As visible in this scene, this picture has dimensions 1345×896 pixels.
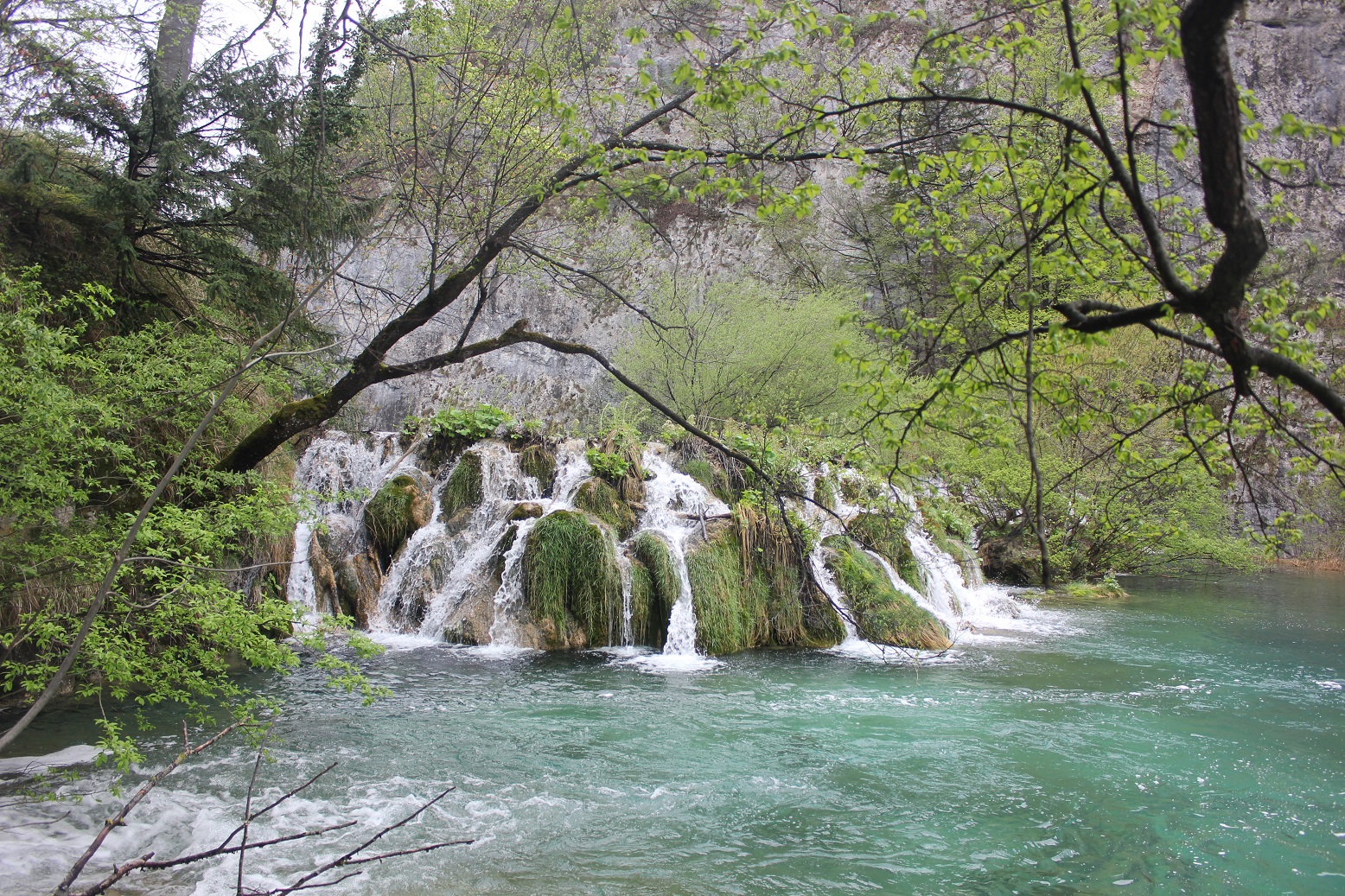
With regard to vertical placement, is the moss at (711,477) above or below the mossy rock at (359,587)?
above

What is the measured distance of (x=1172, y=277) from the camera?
2176 mm

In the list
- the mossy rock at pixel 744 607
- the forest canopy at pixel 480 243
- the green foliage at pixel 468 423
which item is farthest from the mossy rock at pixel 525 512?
the forest canopy at pixel 480 243

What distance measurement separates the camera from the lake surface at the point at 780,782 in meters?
4.10

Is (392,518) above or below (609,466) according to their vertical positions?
below

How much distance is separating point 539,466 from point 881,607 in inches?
193

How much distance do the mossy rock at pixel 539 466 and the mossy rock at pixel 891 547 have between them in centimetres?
408

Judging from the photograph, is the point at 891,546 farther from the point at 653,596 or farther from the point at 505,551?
the point at 505,551

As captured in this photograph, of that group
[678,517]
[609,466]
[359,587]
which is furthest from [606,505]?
[359,587]

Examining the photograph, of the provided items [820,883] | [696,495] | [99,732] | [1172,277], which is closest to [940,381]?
[1172,277]

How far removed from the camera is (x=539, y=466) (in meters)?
11.0

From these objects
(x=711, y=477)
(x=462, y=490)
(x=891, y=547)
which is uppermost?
(x=711, y=477)

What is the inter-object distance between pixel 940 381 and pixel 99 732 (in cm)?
600

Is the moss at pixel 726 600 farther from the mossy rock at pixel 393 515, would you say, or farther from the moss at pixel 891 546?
the mossy rock at pixel 393 515

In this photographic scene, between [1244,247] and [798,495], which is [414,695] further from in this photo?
[1244,247]
